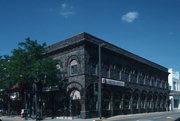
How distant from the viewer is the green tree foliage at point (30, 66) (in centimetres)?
2806

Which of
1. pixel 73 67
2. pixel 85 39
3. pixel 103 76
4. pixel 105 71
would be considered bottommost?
Answer: pixel 103 76

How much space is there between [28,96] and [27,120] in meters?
6.81

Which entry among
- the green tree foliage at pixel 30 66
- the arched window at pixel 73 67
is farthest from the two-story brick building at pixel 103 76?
the green tree foliage at pixel 30 66

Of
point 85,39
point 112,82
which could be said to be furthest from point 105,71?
point 85,39

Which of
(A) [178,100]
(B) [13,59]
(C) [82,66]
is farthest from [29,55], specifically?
(A) [178,100]

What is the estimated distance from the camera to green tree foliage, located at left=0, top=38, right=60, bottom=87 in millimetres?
28062

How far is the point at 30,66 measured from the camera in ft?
92.5

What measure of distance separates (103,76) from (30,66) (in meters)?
10.3

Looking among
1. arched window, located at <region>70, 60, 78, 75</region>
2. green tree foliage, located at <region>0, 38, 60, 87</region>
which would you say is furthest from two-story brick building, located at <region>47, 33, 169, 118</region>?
green tree foliage, located at <region>0, 38, 60, 87</region>

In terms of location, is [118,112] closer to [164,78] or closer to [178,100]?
[164,78]

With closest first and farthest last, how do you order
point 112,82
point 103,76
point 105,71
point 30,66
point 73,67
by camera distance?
point 30,66 < point 73,67 < point 103,76 < point 112,82 < point 105,71

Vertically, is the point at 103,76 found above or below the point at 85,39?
below

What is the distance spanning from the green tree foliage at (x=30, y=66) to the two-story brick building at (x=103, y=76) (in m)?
2.89

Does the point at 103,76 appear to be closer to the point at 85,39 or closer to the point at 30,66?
the point at 85,39
